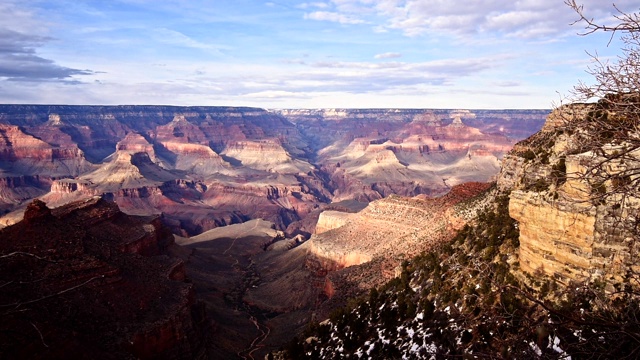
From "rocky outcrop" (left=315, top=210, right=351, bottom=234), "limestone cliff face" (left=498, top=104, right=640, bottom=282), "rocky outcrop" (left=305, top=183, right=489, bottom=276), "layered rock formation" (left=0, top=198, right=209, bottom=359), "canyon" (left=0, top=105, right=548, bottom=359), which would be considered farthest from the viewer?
"rocky outcrop" (left=315, top=210, right=351, bottom=234)

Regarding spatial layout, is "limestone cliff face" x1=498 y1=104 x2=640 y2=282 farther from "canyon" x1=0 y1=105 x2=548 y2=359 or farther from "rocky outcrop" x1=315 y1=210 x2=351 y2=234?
"rocky outcrop" x1=315 y1=210 x2=351 y2=234

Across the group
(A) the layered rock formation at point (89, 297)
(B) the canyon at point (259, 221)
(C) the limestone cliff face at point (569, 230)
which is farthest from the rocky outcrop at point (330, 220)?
(C) the limestone cliff face at point (569, 230)

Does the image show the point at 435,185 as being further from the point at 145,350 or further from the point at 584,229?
the point at 584,229

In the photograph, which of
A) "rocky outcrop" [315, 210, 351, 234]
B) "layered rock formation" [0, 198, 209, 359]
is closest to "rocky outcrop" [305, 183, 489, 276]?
"layered rock formation" [0, 198, 209, 359]

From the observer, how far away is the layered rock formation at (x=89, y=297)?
1110 inches

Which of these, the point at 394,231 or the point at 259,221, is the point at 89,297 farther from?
the point at 259,221

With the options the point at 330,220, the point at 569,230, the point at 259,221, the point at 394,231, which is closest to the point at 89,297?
the point at 394,231

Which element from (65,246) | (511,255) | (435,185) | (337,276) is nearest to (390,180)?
(435,185)

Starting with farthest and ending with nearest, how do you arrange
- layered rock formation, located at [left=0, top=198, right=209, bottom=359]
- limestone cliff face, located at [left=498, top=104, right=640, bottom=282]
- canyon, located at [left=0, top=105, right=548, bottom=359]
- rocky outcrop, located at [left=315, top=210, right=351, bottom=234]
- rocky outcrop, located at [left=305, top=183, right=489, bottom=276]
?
rocky outcrop, located at [left=315, top=210, right=351, bottom=234] < canyon, located at [left=0, top=105, right=548, bottom=359] < rocky outcrop, located at [left=305, top=183, right=489, bottom=276] < layered rock formation, located at [left=0, top=198, right=209, bottom=359] < limestone cliff face, located at [left=498, top=104, right=640, bottom=282]

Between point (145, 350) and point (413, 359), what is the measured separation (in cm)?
2309

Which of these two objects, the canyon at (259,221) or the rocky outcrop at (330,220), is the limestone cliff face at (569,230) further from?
the rocky outcrop at (330,220)

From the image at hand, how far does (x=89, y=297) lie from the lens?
3488 centimetres

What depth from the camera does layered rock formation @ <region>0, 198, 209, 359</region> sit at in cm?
2819

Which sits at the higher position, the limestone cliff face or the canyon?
the limestone cliff face
